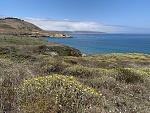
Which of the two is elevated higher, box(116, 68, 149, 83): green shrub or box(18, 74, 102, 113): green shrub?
box(18, 74, 102, 113): green shrub

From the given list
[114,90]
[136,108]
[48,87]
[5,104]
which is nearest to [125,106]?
[136,108]

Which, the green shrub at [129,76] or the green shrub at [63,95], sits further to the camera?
the green shrub at [129,76]

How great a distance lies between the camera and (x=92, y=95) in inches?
204

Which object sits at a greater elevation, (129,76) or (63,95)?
(63,95)

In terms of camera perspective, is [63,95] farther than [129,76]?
No

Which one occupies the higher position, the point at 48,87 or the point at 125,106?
the point at 48,87

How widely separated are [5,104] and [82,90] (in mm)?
1878

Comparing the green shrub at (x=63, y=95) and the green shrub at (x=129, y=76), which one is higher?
the green shrub at (x=63, y=95)

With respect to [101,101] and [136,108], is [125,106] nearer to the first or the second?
[136,108]

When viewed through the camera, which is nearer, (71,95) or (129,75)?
Answer: (71,95)

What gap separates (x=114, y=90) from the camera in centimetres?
714

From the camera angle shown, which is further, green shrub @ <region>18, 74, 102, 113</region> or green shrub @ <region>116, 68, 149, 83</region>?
green shrub @ <region>116, 68, 149, 83</region>

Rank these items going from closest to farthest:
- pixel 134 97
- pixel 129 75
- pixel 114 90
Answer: pixel 134 97
pixel 114 90
pixel 129 75

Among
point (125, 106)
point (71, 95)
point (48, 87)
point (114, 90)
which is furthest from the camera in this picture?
point (114, 90)
